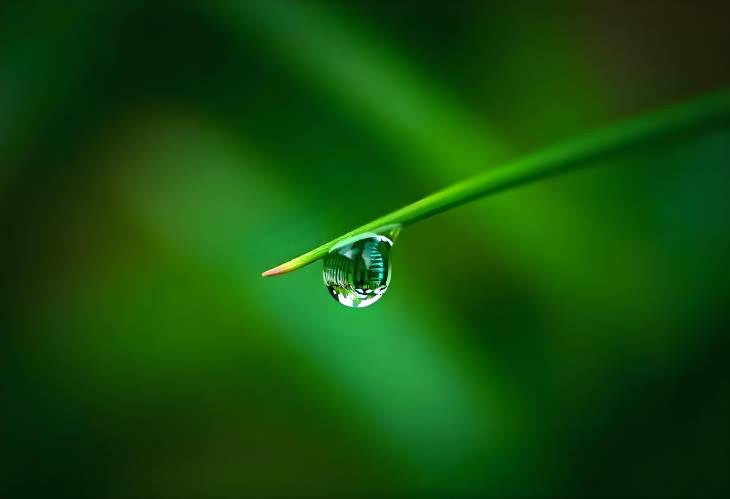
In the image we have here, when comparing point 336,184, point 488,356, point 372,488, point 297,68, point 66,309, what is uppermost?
point 297,68

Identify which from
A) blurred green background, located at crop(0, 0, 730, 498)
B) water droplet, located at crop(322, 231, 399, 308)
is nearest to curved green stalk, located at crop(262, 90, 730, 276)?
water droplet, located at crop(322, 231, 399, 308)

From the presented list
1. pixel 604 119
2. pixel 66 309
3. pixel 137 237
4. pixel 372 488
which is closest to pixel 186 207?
pixel 137 237

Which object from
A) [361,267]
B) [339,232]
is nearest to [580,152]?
[361,267]

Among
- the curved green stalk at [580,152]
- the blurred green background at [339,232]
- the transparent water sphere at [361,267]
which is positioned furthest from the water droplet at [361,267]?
the blurred green background at [339,232]

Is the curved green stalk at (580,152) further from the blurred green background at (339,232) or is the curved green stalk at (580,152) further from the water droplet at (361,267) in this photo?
the blurred green background at (339,232)

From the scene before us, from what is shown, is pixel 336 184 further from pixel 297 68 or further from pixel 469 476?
pixel 469 476

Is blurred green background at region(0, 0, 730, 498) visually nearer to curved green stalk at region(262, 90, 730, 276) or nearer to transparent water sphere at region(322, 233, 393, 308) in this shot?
transparent water sphere at region(322, 233, 393, 308)
